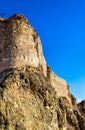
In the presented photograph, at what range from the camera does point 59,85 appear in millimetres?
40312

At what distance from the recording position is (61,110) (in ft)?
115

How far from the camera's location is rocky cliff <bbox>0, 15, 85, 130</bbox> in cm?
2806

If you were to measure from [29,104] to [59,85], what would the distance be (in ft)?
35.9

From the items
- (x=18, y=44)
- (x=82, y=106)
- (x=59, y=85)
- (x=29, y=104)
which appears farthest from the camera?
(x=82, y=106)

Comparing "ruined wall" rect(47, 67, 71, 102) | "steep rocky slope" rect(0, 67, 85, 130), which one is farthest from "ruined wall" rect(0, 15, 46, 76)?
"ruined wall" rect(47, 67, 71, 102)

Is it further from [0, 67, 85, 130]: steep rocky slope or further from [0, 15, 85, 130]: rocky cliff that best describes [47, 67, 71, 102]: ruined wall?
[0, 67, 85, 130]: steep rocky slope

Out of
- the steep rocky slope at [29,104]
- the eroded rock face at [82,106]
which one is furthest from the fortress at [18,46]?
the eroded rock face at [82,106]

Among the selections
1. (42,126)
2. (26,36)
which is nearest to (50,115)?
(42,126)

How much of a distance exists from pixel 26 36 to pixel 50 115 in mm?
7789

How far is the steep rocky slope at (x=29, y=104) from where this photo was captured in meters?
27.6

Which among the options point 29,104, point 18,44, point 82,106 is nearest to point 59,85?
point 18,44

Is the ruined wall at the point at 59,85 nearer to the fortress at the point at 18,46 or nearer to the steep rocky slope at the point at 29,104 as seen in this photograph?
the fortress at the point at 18,46

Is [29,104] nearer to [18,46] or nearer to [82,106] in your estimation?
[18,46]

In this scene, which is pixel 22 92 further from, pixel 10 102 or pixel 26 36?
pixel 26 36
